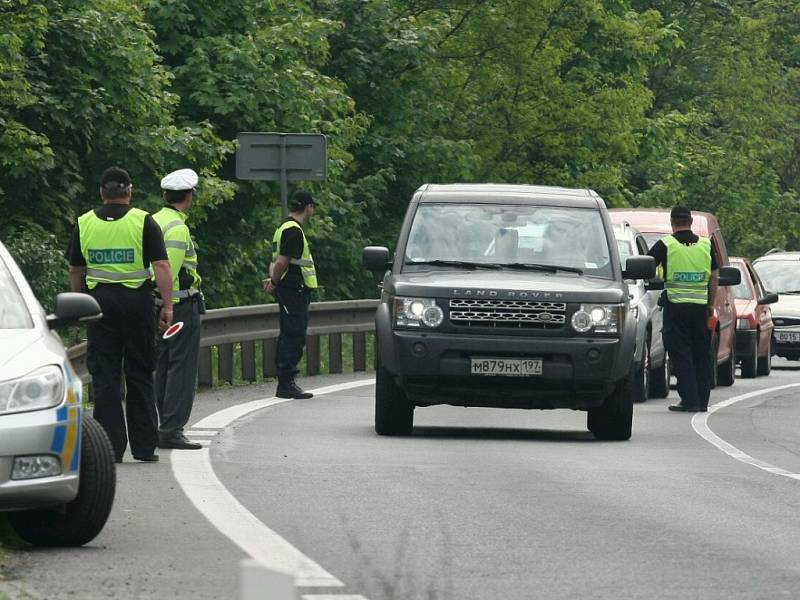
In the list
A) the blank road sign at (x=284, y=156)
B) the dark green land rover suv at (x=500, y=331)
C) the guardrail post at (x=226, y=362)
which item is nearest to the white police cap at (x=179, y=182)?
the dark green land rover suv at (x=500, y=331)

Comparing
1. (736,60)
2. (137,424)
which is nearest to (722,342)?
(137,424)

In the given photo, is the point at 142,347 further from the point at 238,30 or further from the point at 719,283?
the point at 238,30

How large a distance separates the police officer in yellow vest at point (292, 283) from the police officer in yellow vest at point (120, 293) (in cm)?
647

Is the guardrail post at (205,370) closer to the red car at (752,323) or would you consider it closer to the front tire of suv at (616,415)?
the front tire of suv at (616,415)

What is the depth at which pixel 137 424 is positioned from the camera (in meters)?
12.7

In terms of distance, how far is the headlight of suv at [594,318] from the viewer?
49.5ft

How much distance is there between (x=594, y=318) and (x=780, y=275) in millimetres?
19890

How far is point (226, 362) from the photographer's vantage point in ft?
70.8

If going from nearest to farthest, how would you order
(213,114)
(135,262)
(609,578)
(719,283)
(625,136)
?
(609,578) → (135,262) → (719,283) → (213,114) → (625,136)

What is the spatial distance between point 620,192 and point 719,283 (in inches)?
890

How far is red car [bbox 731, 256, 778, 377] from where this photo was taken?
2820cm

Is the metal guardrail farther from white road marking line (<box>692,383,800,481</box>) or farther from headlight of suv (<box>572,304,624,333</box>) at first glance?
white road marking line (<box>692,383,800,481</box>)

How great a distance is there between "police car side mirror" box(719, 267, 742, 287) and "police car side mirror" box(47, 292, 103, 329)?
11.3m

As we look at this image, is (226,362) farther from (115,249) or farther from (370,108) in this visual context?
(370,108)
